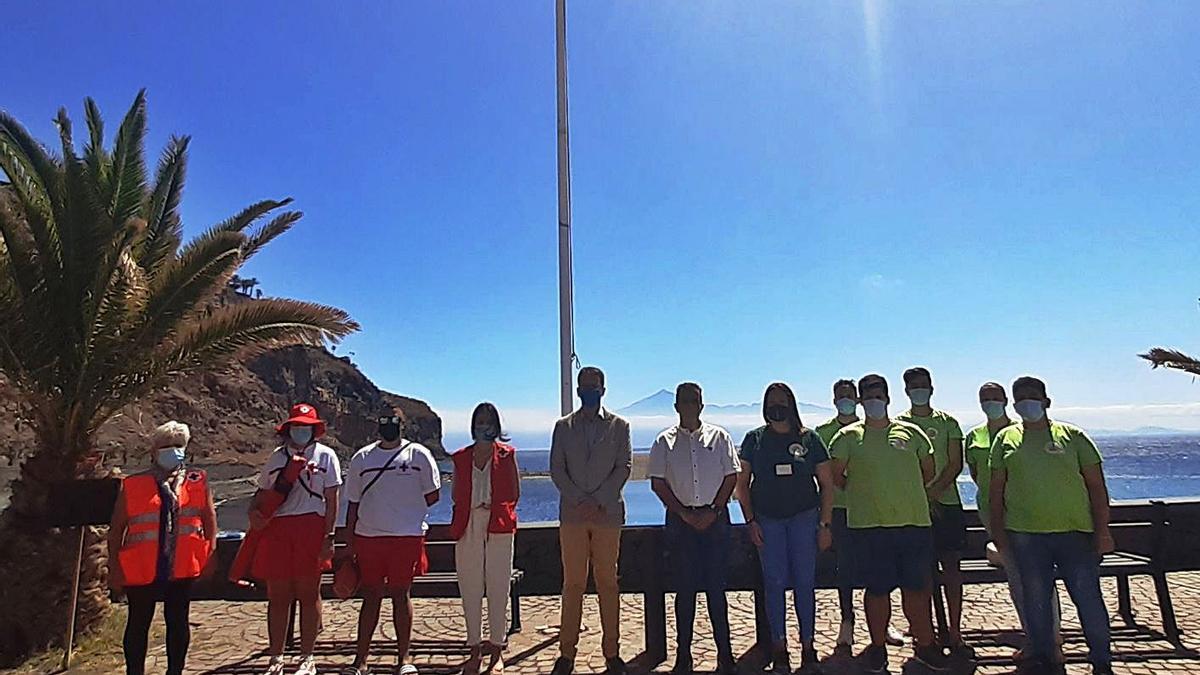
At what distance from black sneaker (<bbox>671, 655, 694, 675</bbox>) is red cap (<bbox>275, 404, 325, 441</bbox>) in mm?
2944

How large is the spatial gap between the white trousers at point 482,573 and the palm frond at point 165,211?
4817 millimetres

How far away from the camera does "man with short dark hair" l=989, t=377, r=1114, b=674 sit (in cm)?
457

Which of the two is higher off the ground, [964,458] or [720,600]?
[964,458]

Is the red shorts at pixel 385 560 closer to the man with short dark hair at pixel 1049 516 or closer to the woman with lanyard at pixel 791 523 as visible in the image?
the woman with lanyard at pixel 791 523

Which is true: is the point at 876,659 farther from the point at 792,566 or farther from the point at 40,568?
the point at 40,568

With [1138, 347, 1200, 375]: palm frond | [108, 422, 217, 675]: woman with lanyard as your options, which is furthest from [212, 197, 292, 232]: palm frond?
[1138, 347, 1200, 375]: palm frond

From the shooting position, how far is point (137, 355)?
6.60 meters

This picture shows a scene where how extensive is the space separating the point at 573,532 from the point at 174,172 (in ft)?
20.6

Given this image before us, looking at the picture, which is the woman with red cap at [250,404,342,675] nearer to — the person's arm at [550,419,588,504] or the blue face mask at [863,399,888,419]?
the person's arm at [550,419,588,504]

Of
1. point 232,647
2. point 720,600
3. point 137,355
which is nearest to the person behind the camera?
point 720,600

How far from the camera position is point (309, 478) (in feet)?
15.7

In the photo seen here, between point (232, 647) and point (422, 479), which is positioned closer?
point (422, 479)

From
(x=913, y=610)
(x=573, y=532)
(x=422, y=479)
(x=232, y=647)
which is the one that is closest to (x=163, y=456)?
(x=422, y=479)

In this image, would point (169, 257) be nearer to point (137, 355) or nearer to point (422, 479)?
point (137, 355)
